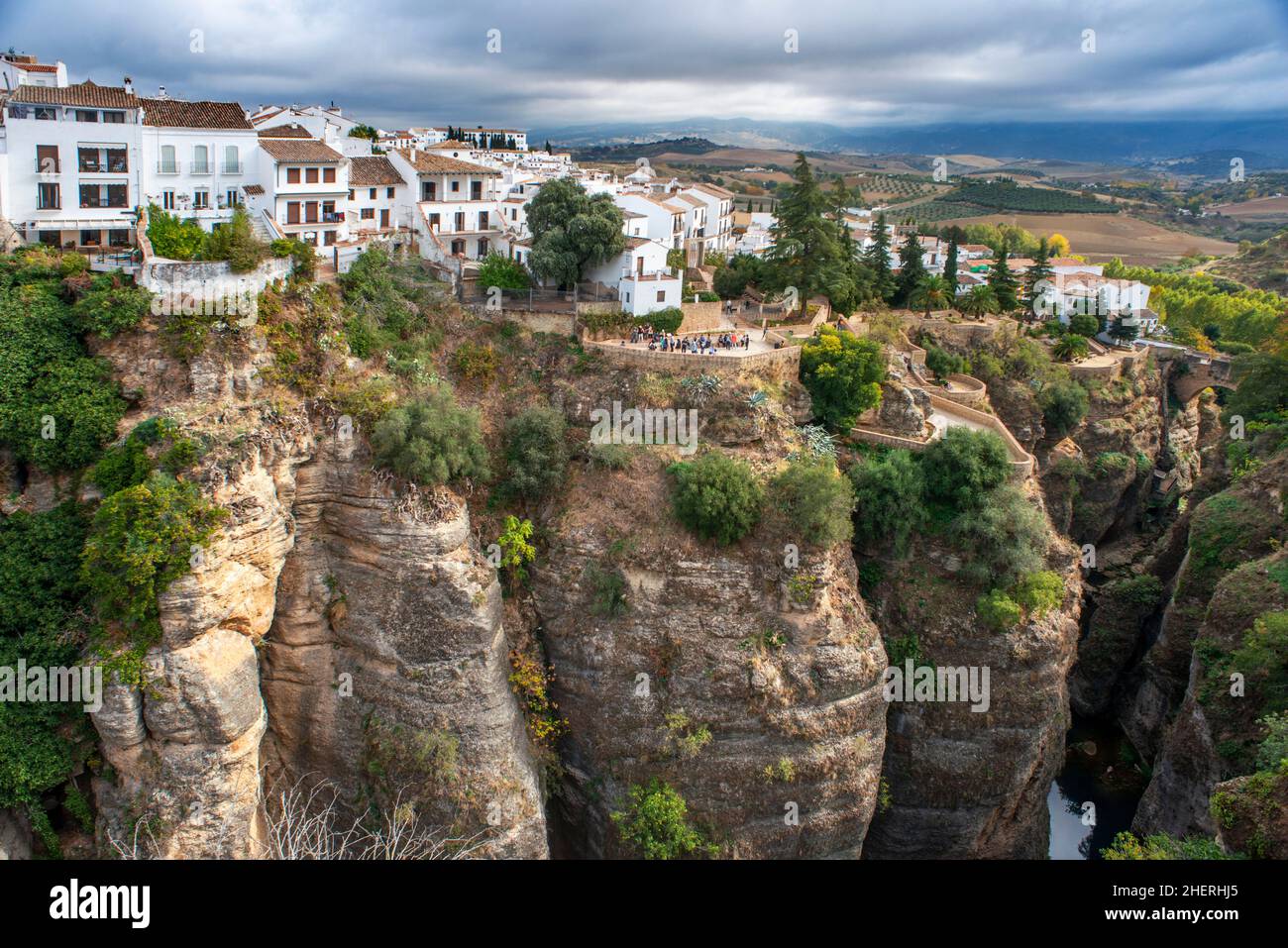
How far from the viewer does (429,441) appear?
79.3 feet

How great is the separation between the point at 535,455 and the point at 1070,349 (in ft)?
97.0

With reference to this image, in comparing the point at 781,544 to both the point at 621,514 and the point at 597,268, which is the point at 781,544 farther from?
the point at 597,268

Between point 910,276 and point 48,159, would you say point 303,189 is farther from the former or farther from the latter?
point 910,276

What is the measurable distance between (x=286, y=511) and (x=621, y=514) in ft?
30.7

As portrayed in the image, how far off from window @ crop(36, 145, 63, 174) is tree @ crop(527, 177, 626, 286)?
14760mm

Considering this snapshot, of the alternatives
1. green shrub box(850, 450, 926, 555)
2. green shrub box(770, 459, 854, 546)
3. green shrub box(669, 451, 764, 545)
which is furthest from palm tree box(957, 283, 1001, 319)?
green shrub box(669, 451, 764, 545)

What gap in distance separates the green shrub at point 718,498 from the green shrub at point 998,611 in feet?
25.3

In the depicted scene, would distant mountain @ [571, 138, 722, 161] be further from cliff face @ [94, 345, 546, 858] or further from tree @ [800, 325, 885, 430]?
cliff face @ [94, 345, 546, 858]

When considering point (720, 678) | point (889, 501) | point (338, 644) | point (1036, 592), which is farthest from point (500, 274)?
point (1036, 592)

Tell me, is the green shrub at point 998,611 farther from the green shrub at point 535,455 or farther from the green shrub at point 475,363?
the green shrub at point 475,363

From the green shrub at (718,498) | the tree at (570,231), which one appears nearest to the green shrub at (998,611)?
the green shrub at (718,498)

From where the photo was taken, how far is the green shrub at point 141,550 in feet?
65.8
